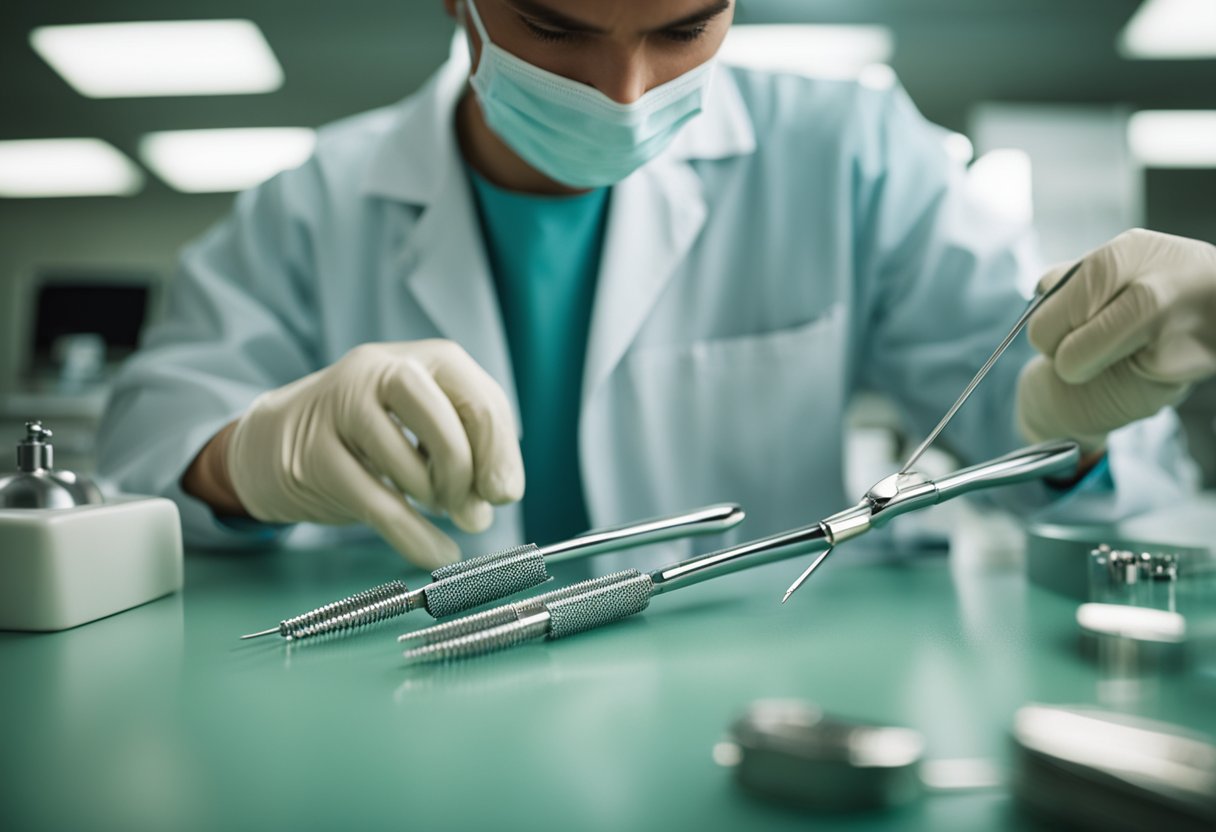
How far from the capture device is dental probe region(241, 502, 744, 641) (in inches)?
17.3

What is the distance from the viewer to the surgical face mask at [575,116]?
71 centimetres

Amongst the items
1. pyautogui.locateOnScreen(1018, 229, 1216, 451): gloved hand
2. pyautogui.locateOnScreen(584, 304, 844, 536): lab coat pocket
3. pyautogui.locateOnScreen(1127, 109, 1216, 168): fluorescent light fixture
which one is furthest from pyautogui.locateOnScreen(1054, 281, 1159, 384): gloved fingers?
pyautogui.locateOnScreen(1127, 109, 1216, 168): fluorescent light fixture

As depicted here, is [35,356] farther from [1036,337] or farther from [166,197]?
[1036,337]

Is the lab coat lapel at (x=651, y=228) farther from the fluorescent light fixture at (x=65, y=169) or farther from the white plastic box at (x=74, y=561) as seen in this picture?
the fluorescent light fixture at (x=65, y=169)

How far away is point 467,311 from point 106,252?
13.9ft

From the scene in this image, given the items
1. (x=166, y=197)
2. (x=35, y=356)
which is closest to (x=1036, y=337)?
(x=35, y=356)

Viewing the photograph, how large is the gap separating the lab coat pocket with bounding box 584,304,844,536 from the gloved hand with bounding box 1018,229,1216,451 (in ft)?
1.00

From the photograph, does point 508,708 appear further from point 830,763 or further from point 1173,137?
point 1173,137

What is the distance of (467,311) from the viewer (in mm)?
906

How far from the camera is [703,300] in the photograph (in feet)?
3.10

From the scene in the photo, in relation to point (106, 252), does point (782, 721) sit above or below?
below

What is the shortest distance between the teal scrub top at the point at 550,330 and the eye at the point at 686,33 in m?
0.26

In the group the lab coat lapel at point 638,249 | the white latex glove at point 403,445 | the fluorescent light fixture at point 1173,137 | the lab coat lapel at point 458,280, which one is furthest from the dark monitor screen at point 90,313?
the fluorescent light fixture at point 1173,137

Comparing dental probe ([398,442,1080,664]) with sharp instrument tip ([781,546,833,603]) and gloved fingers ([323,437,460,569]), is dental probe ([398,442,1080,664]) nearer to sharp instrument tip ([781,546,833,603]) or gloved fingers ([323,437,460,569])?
sharp instrument tip ([781,546,833,603])
